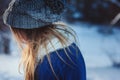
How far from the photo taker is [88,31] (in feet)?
46.7

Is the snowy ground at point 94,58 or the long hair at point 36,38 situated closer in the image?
the long hair at point 36,38

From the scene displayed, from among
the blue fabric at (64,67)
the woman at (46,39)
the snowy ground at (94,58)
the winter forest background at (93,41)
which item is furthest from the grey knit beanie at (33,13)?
the snowy ground at (94,58)

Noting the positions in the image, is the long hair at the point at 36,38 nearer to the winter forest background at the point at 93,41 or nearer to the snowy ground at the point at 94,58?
the winter forest background at the point at 93,41

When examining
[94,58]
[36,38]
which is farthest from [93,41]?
[36,38]

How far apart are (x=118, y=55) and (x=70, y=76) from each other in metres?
7.52

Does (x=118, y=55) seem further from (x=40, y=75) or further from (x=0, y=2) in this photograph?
(x=40, y=75)

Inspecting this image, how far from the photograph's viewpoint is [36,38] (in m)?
2.58

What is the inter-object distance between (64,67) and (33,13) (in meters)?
0.32

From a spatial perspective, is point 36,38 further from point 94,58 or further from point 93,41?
point 93,41

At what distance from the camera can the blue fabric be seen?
2.51 m

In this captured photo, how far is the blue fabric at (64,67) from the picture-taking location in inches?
98.9

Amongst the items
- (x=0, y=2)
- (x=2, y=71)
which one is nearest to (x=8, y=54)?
(x=2, y=71)

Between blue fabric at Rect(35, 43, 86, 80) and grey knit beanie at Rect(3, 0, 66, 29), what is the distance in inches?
7.0

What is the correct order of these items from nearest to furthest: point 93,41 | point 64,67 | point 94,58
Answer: point 64,67
point 94,58
point 93,41
